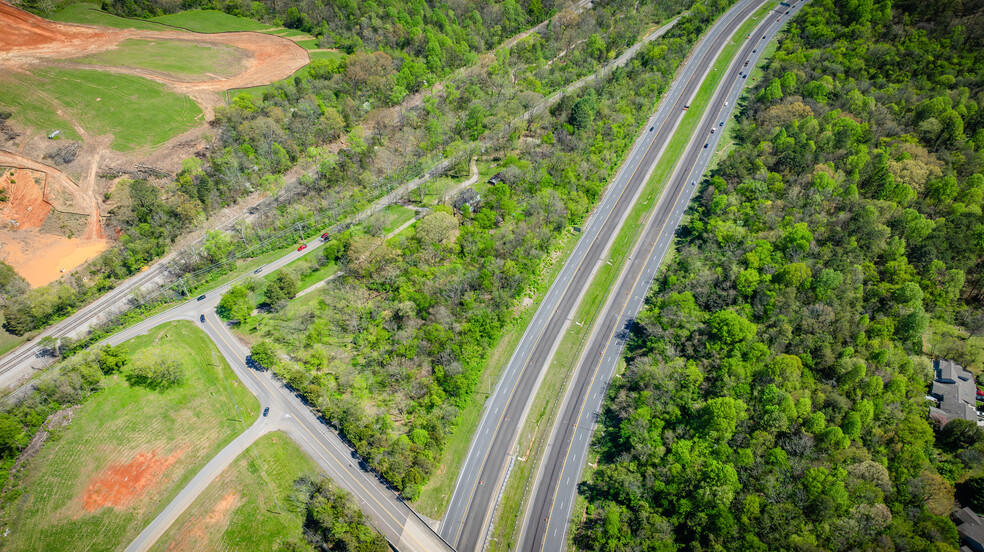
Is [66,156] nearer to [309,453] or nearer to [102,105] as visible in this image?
[102,105]

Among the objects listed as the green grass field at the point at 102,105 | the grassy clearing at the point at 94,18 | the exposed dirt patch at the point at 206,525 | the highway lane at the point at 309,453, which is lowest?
the exposed dirt patch at the point at 206,525

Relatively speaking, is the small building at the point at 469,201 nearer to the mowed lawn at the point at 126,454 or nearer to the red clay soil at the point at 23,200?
the mowed lawn at the point at 126,454

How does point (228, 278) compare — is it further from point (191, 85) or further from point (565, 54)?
point (565, 54)

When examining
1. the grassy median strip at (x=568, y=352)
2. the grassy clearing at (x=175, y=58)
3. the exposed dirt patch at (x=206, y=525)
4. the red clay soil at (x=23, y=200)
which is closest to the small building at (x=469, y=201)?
the grassy median strip at (x=568, y=352)

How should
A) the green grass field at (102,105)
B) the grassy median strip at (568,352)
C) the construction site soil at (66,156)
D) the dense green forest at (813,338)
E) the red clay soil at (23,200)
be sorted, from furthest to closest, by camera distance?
1. the green grass field at (102,105)
2. the red clay soil at (23,200)
3. the construction site soil at (66,156)
4. the grassy median strip at (568,352)
5. the dense green forest at (813,338)

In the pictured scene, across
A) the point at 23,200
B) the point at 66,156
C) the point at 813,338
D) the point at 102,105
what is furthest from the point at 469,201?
the point at 102,105

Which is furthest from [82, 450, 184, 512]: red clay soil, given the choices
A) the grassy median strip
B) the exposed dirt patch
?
the grassy median strip

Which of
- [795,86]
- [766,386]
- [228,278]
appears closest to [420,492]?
[766,386]
